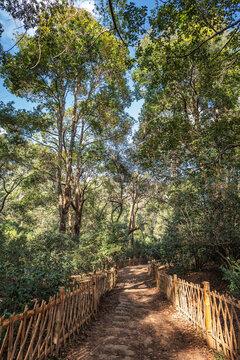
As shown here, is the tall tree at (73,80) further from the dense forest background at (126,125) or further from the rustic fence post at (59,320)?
the rustic fence post at (59,320)

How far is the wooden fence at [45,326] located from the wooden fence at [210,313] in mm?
3004

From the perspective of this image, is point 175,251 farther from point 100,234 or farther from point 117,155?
point 117,155

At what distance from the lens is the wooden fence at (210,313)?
3264mm

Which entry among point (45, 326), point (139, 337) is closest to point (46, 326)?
point (45, 326)

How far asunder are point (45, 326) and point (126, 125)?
16.9m

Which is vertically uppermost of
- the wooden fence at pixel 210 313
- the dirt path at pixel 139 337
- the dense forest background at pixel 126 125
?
the dense forest background at pixel 126 125

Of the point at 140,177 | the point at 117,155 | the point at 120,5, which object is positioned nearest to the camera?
the point at 120,5

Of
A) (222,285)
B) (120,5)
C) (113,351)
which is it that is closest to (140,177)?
(222,285)

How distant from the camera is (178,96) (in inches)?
458

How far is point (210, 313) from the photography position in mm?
4160

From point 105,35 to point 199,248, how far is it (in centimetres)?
1419

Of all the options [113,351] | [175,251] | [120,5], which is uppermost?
[120,5]

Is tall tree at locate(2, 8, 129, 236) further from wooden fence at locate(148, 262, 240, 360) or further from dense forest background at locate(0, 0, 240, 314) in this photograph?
wooden fence at locate(148, 262, 240, 360)

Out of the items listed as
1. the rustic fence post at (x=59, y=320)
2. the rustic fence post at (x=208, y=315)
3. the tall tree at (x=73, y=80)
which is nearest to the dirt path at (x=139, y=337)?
the rustic fence post at (x=208, y=315)
